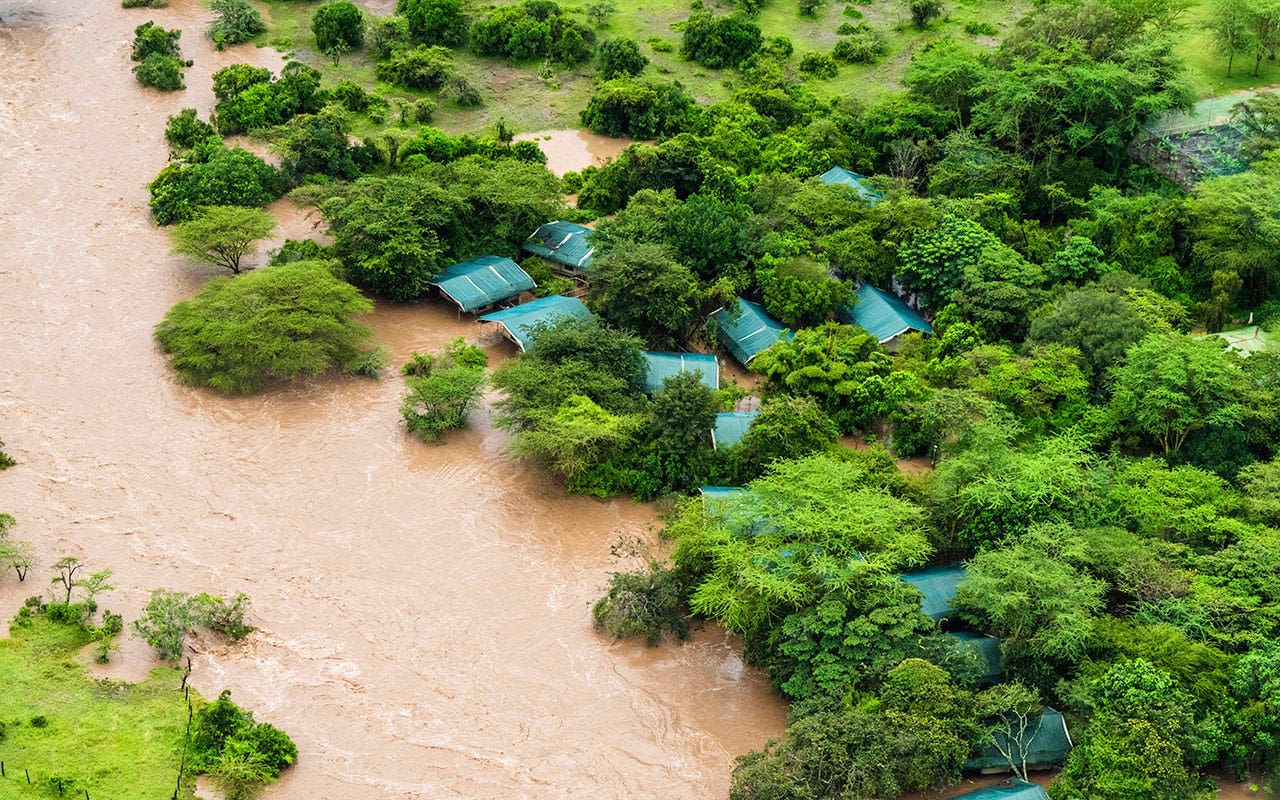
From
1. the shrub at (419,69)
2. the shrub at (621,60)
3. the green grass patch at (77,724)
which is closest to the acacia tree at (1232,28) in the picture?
the shrub at (621,60)

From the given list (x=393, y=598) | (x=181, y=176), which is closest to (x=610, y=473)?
(x=393, y=598)

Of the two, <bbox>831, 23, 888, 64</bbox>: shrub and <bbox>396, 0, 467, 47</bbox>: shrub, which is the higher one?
<bbox>396, 0, 467, 47</bbox>: shrub

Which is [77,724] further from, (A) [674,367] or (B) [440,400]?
(A) [674,367]

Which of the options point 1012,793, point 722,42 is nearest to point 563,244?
point 722,42

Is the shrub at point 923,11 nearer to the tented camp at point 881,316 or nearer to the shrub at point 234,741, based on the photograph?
the tented camp at point 881,316

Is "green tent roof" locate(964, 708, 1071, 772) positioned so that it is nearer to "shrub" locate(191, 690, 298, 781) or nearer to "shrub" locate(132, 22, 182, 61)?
"shrub" locate(191, 690, 298, 781)

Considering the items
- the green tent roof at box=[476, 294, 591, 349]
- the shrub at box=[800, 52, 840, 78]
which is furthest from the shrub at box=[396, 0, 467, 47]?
the green tent roof at box=[476, 294, 591, 349]
